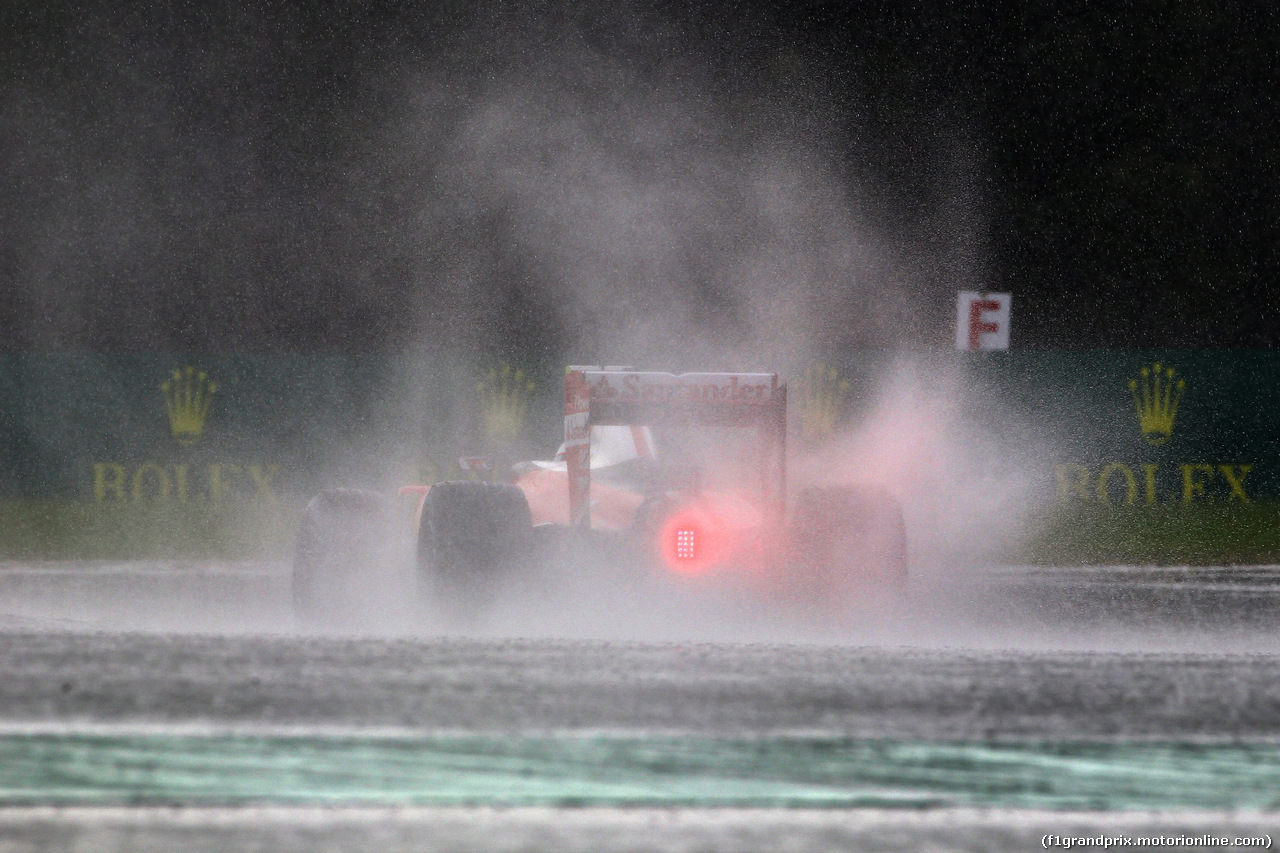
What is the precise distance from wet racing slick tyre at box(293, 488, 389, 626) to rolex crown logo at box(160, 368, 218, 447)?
36.3 feet

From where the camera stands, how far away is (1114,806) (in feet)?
12.9

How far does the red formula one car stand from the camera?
711cm

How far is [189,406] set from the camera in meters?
18.7

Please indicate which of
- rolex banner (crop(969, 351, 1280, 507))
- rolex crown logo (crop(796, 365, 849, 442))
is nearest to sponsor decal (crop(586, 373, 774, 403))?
rolex crown logo (crop(796, 365, 849, 442))

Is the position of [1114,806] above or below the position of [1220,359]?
below

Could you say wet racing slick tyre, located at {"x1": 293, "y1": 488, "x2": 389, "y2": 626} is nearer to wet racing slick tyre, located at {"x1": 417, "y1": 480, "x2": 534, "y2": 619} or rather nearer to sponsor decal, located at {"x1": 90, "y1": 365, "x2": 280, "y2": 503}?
wet racing slick tyre, located at {"x1": 417, "y1": 480, "x2": 534, "y2": 619}

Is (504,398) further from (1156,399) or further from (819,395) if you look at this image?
(1156,399)

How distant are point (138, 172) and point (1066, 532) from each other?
55.9 ft

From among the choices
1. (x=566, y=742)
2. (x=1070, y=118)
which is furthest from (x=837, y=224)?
(x=566, y=742)

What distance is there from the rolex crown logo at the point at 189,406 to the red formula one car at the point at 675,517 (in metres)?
11.8

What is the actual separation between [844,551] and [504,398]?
39.6 feet

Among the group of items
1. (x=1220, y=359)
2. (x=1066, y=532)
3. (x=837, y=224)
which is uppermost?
(x=837, y=224)

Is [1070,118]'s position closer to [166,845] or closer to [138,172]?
[138,172]

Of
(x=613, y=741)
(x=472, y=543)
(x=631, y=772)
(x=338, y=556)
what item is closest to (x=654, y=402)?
(x=472, y=543)
